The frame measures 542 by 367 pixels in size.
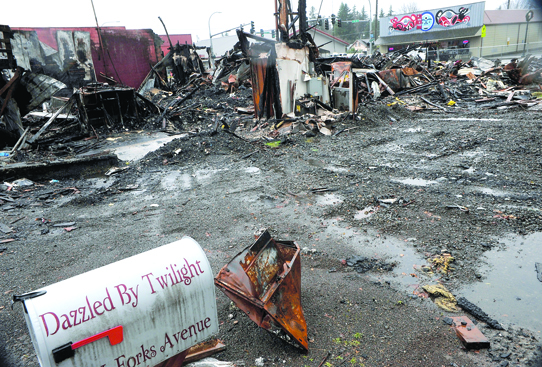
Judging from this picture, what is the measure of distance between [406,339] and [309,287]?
3.78 feet

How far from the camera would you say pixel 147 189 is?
7484 mm

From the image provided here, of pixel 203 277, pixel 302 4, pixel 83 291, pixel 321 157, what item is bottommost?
pixel 321 157

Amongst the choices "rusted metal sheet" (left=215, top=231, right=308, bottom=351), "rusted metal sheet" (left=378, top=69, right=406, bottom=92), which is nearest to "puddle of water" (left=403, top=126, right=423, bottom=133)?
"rusted metal sheet" (left=378, top=69, right=406, bottom=92)

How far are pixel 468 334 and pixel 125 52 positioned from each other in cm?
2592

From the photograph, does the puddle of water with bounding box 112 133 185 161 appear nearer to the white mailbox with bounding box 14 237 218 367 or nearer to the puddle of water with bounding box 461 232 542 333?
the white mailbox with bounding box 14 237 218 367

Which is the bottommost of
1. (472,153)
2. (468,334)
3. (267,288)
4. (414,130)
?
(414,130)

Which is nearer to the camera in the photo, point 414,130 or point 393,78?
point 414,130

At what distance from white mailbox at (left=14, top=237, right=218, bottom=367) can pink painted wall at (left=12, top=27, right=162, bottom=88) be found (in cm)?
2210

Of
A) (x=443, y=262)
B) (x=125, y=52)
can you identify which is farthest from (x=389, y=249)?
(x=125, y=52)

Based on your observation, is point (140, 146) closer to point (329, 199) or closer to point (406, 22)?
point (329, 199)

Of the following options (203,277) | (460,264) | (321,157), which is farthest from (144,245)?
(321,157)

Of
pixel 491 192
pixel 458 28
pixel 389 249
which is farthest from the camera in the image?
pixel 458 28

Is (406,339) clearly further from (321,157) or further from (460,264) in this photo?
(321,157)

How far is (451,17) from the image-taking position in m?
35.7
